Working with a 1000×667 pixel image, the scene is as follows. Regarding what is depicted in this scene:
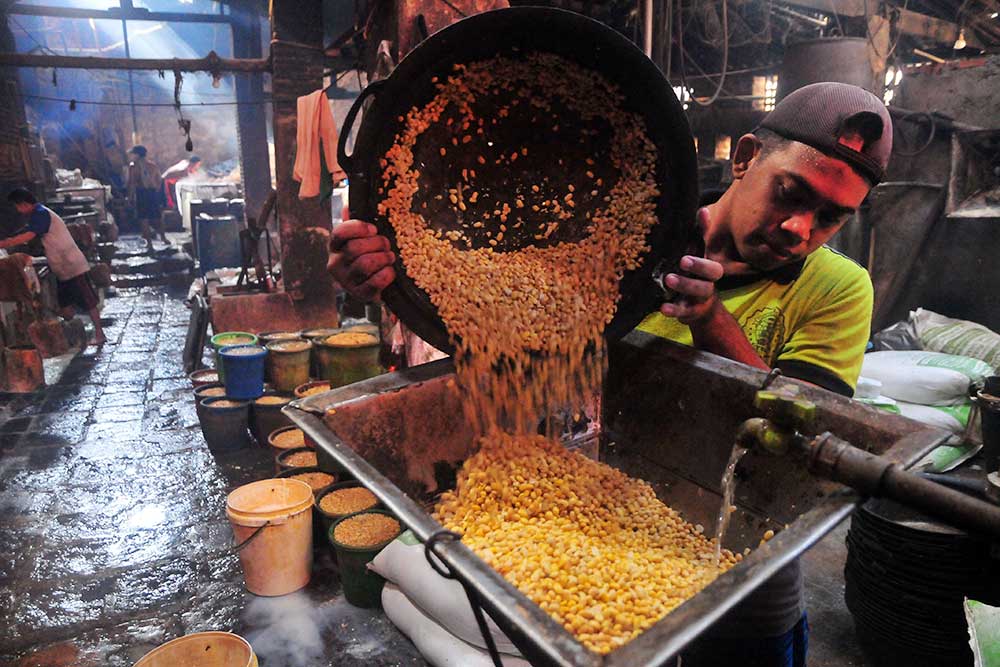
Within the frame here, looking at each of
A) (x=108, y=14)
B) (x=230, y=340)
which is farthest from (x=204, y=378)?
(x=108, y=14)

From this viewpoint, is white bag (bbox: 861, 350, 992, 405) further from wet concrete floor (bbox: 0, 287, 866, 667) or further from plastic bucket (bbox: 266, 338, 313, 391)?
plastic bucket (bbox: 266, 338, 313, 391)

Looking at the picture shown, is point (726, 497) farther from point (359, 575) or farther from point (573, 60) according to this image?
point (359, 575)

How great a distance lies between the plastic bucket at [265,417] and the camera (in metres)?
5.99

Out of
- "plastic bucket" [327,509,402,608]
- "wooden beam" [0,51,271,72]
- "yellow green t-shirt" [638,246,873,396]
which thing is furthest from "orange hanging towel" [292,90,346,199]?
"yellow green t-shirt" [638,246,873,396]

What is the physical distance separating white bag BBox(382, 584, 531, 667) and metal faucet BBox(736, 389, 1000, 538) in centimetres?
182

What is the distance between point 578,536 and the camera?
193 centimetres

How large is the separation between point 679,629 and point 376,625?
3012mm

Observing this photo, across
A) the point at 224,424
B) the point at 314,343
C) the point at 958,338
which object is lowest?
the point at 224,424

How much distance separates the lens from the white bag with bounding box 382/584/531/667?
2.97 meters

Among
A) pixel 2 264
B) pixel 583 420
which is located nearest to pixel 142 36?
pixel 2 264

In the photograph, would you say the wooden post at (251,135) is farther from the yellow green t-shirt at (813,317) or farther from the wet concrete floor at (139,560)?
the yellow green t-shirt at (813,317)

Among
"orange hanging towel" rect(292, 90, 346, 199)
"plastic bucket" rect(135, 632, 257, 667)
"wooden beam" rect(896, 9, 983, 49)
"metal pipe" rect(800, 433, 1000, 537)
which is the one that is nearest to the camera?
"metal pipe" rect(800, 433, 1000, 537)

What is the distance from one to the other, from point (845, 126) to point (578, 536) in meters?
1.49

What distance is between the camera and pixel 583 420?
2.40 m
